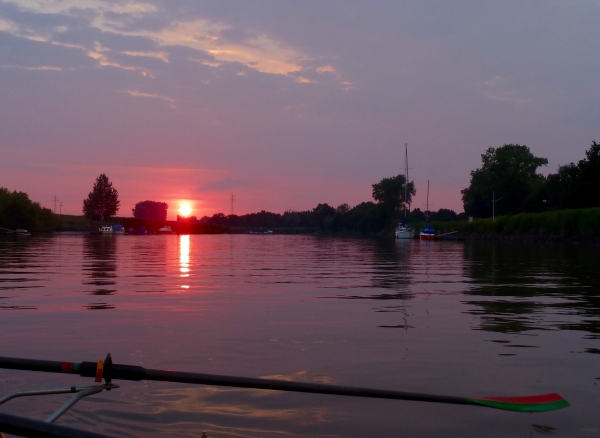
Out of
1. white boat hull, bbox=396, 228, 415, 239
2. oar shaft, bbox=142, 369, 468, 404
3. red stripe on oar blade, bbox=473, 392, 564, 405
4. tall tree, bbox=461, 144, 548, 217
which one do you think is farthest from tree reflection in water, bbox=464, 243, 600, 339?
tall tree, bbox=461, 144, 548, 217

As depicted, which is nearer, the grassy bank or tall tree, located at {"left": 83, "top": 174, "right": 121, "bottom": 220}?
the grassy bank

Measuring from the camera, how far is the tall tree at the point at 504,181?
4183 inches

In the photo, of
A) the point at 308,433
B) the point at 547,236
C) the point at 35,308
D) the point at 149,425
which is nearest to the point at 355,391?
the point at 308,433

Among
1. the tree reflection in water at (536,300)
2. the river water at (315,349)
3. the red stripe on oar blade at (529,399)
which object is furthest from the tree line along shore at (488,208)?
the red stripe on oar blade at (529,399)

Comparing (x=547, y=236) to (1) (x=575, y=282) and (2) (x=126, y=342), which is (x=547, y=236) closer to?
(1) (x=575, y=282)

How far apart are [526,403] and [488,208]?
109647mm

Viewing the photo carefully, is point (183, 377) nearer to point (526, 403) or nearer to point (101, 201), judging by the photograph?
point (526, 403)

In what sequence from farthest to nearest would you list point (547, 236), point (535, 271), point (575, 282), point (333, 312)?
point (547, 236)
point (535, 271)
point (575, 282)
point (333, 312)

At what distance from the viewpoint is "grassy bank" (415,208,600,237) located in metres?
63.8

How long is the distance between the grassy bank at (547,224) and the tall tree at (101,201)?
102629 mm

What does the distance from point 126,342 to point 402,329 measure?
483 cm

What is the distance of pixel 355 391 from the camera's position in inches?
192

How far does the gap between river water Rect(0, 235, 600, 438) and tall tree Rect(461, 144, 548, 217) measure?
9111 centimetres

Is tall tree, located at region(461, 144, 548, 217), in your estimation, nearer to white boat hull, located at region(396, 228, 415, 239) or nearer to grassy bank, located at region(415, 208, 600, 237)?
grassy bank, located at region(415, 208, 600, 237)
